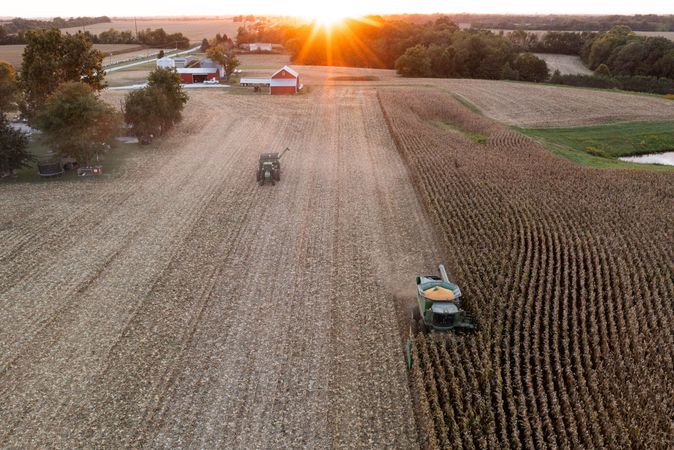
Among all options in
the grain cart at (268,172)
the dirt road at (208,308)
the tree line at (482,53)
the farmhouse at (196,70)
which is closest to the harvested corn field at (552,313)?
the dirt road at (208,308)

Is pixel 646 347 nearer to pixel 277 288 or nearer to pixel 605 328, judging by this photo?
pixel 605 328

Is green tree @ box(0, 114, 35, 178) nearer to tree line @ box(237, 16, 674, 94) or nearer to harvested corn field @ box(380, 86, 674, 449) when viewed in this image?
harvested corn field @ box(380, 86, 674, 449)

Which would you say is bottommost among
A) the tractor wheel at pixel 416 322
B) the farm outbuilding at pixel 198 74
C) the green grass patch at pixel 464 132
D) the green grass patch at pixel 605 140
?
the tractor wheel at pixel 416 322

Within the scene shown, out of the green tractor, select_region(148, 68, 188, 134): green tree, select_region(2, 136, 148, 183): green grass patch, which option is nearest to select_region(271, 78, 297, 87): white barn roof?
select_region(148, 68, 188, 134): green tree

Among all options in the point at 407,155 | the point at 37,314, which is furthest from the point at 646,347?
the point at 407,155

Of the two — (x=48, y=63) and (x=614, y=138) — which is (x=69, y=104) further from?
(x=614, y=138)

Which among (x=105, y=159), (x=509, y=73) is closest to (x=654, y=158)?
(x=105, y=159)

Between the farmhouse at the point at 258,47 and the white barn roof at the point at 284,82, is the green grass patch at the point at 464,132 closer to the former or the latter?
the white barn roof at the point at 284,82
